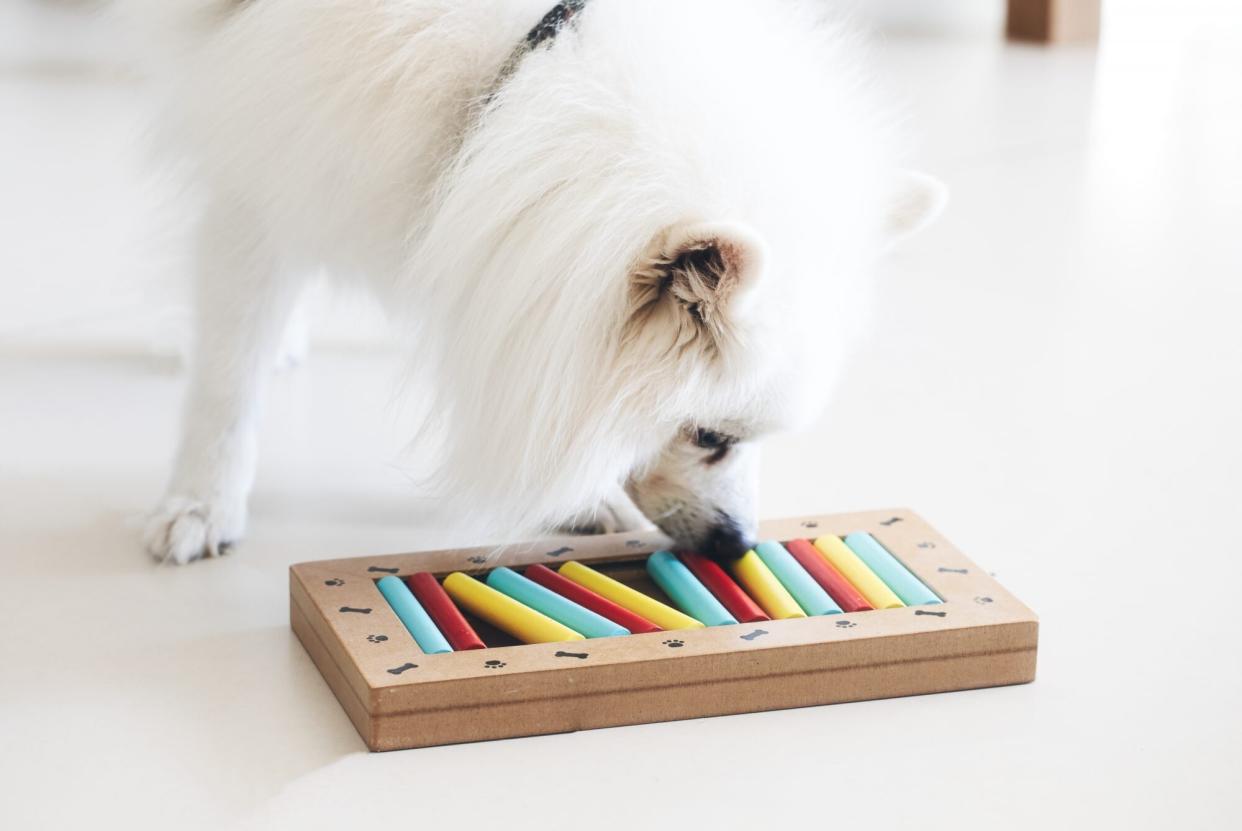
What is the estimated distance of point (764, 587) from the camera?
2219 millimetres

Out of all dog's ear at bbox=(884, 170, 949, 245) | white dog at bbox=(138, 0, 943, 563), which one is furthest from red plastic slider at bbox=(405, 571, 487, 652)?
dog's ear at bbox=(884, 170, 949, 245)

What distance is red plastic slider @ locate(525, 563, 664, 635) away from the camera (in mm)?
2099

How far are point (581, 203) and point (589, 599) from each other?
0.59 m

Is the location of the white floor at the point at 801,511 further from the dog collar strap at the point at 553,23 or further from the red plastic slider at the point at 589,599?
the dog collar strap at the point at 553,23

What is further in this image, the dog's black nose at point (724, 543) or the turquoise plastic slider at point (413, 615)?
the dog's black nose at point (724, 543)

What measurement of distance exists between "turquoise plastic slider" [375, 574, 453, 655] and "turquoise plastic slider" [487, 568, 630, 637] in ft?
0.43

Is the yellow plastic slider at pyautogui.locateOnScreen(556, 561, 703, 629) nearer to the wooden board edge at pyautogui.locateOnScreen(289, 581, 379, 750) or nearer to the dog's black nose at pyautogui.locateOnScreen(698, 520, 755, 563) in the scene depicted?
the dog's black nose at pyautogui.locateOnScreen(698, 520, 755, 563)

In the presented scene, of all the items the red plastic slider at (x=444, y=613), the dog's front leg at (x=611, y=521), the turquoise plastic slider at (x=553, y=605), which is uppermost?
the red plastic slider at (x=444, y=613)

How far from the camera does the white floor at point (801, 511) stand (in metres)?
1.89

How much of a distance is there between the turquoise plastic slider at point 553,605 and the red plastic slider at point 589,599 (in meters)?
0.01

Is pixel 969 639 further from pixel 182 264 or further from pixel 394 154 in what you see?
pixel 182 264

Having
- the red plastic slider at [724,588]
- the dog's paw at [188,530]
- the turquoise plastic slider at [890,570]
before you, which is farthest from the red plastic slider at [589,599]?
the dog's paw at [188,530]

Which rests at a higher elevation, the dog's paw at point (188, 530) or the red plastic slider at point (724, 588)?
the red plastic slider at point (724, 588)

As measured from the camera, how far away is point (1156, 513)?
270 centimetres
